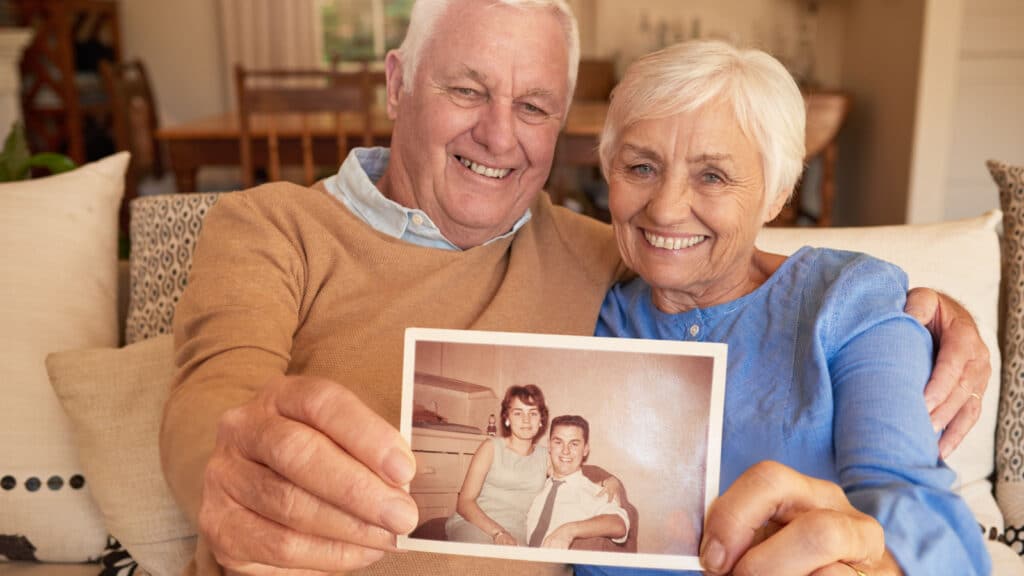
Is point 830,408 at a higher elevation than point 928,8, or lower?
lower

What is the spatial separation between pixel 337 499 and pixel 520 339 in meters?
0.24

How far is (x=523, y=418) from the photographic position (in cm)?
85

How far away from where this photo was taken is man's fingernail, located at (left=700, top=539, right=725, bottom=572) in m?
0.77

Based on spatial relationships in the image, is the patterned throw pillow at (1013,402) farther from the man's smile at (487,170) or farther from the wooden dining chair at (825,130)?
the wooden dining chair at (825,130)

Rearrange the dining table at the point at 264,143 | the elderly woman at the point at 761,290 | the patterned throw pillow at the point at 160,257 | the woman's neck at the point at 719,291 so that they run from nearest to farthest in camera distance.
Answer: the elderly woman at the point at 761,290, the woman's neck at the point at 719,291, the patterned throw pillow at the point at 160,257, the dining table at the point at 264,143

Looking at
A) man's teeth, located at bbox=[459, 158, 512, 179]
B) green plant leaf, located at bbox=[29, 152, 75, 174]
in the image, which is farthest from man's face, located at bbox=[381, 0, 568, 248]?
green plant leaf, located at bbox=[29, 152, 75, 174]

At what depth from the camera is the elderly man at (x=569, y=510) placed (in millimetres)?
832

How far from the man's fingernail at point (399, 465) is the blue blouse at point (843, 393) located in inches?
18.2

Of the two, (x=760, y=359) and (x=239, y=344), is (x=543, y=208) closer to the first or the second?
(x=760, y=359)

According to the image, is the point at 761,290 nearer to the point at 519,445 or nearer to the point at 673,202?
the point at 673,202

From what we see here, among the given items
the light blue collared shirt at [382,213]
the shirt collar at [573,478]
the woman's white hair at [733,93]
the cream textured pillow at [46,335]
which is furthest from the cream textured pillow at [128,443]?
the woman's white hair at [733,93]

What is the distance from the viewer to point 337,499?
72 cm

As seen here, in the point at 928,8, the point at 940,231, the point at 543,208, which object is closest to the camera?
the point at 543,208

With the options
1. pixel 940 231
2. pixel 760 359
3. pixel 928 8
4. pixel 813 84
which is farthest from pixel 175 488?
pixel 813 84
